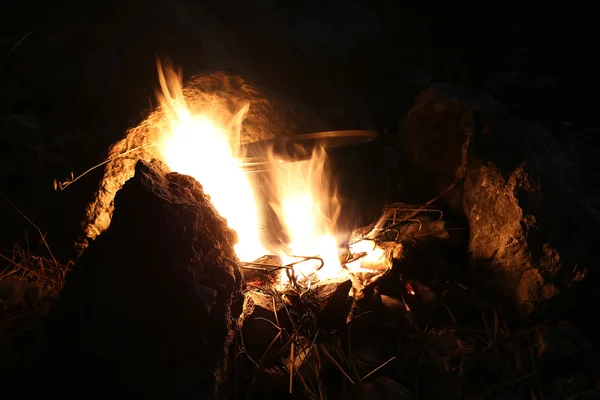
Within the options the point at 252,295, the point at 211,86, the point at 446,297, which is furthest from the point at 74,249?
the point at 446,297

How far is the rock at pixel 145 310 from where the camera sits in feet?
5.44

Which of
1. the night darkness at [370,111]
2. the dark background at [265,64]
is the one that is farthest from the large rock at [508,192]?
the dark background at [265,64]

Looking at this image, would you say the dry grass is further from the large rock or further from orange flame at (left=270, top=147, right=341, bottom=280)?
the large rock

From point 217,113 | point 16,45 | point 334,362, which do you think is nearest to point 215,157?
point 217,113

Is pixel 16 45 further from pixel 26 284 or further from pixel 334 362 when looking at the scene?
pixel 334 362

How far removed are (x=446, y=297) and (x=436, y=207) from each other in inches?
36.1

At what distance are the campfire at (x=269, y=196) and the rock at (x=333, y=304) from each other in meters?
0.30

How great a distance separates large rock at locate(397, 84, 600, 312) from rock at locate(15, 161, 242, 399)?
1925 mm

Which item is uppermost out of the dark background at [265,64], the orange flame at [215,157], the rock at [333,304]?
the dark background at [265,64]

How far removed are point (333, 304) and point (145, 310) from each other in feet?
4.05

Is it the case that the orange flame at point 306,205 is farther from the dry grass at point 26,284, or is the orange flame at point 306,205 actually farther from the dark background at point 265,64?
the dry grass at point 26,284

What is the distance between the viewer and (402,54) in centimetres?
610

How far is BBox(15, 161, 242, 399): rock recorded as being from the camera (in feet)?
5.44

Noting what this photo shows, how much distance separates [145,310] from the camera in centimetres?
179
